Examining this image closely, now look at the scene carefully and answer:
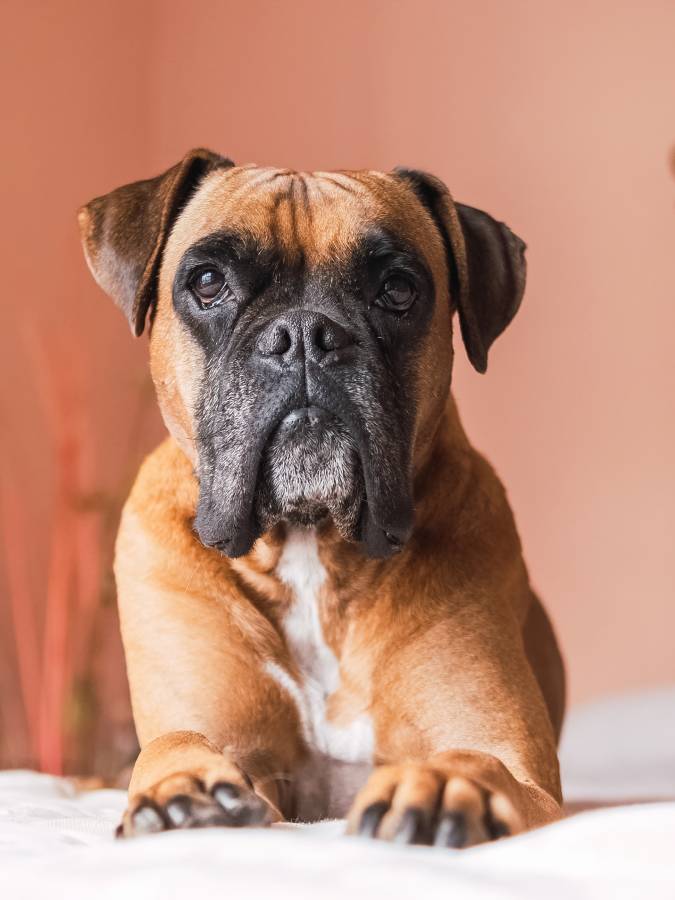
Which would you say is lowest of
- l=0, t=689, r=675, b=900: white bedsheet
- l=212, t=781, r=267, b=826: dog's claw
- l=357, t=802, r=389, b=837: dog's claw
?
l=212, t=781, r=267, b=826: dog's claw

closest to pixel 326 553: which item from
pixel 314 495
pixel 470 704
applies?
pixel 314 495

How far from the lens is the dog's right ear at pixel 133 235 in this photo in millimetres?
1960

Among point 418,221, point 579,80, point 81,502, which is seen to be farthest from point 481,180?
point 418,221

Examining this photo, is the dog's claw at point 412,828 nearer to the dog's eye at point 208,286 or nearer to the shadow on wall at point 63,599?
the dog's eye at point 208,286

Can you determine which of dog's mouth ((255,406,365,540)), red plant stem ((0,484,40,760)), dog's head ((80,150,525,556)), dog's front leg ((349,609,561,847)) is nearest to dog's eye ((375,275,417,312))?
dog's head ((80,150,525,556))

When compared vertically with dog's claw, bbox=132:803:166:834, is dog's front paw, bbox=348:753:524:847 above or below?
above

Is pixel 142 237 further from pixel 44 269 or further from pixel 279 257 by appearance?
pixel 44 269

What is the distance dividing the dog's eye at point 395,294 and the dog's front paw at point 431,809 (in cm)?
86

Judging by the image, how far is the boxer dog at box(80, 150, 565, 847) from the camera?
5.60 ft

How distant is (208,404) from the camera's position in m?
1.79

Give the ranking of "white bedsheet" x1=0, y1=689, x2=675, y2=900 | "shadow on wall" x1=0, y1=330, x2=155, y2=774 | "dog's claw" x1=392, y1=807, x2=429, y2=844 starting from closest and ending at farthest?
"white bedsheet" x1=0, y1=689, x2=675, y2=900 → "dog's claw" x1=392, y1=807, x2=429, y2=844 → "shadow on wall" x1=0, y1=330, x2=155, y2=774

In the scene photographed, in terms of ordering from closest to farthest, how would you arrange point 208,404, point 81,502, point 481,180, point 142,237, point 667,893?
point 667,893
point 208,404
point 142,237
point 81,502
point 481,180

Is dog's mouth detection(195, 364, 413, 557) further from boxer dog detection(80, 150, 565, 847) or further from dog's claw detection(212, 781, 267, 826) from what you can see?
dog's claw detection(212, 781, 267, 826)

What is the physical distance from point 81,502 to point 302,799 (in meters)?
3.02
